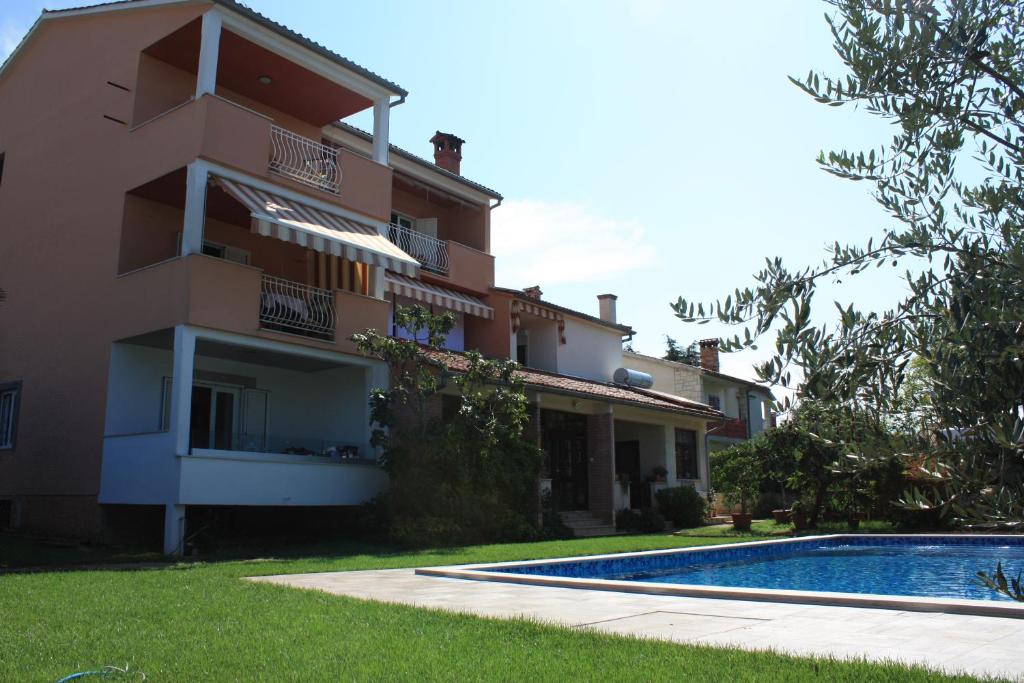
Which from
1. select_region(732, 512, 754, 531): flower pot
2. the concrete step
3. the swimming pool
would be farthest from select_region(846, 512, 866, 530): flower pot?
the concrete step

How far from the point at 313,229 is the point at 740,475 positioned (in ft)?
56.0

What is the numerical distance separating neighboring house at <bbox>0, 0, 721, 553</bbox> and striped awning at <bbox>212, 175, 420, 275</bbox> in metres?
0.07

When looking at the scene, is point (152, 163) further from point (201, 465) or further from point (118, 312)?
point (201, 465)

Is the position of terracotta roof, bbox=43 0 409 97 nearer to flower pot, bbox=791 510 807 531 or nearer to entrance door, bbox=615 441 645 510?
entrance door, bbox=615 441 645 510

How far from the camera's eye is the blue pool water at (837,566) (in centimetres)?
1430

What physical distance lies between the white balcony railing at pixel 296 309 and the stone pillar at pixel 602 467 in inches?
374

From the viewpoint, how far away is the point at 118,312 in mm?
19172

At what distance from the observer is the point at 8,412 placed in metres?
22.2

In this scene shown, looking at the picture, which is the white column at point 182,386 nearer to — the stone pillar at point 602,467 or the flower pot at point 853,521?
the stone pillar at point 602,467

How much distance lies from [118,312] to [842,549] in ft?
59.6

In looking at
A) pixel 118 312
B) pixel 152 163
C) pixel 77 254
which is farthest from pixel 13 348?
pixel 152 163

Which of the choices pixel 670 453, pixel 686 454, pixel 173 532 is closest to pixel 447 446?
pixel 173 532

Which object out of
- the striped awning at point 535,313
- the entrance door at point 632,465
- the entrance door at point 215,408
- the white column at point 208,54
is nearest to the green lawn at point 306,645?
the entrance door at point 215,408

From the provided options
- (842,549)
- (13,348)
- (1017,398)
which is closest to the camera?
(1017,398)
